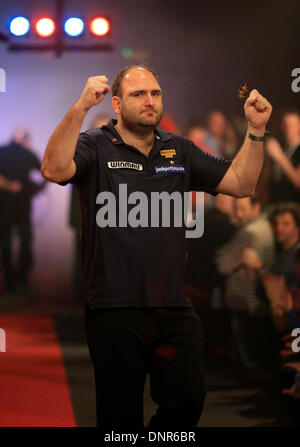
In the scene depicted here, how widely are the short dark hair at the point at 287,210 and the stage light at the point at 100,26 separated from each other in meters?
2.13

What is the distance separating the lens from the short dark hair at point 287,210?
5121 millimetres

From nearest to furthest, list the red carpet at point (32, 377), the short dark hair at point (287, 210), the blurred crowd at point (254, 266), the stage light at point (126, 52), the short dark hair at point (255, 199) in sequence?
the red carpet at point (32, 377) < the blurred crowd at point (254, 266) < the short dark hair at point (287, 210) < the short dark hair at point (255, 199) < the stage light at point (126, 52)

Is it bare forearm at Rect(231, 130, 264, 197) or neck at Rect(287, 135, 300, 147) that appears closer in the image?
bare forearm at Rect(231, 130, 264, 197)

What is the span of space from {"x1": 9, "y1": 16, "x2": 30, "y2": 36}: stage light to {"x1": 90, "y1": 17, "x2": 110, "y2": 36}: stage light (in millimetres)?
591

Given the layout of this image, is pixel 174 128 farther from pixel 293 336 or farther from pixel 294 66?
pixel 293 336

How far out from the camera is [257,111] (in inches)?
99.6

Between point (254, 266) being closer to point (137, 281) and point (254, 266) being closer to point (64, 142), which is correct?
point (137, 281)

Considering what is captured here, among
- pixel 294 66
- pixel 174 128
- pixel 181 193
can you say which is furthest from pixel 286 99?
pixel 181 193

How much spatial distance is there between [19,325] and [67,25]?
268 centimetres

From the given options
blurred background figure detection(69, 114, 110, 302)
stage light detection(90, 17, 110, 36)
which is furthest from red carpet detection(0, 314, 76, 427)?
stage light detection(90, 17, 110, 36)

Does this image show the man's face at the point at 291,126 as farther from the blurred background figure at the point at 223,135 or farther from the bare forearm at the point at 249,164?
the bare forearm at the point at 249,164

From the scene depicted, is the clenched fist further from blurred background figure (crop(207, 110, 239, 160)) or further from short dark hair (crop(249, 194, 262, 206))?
blurred background figure (crop(207, 110, 239, 160))

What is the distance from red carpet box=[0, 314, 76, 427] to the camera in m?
3.96

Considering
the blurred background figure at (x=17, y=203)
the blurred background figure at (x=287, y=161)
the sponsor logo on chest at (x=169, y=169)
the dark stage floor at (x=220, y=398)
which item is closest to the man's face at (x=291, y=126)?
the blurred background figure at (x=287, y=161)
